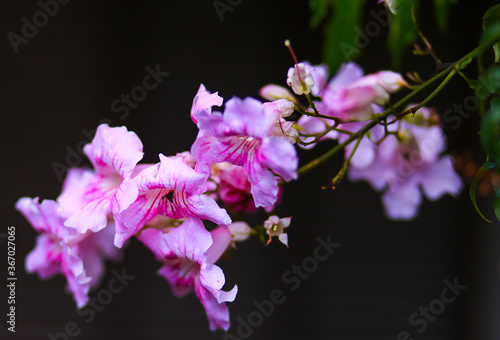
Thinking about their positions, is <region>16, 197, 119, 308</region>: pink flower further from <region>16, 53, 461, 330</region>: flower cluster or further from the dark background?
the dark background

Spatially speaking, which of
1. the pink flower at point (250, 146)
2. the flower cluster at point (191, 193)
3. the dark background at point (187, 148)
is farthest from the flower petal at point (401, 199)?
the dark background at point (187, 148)

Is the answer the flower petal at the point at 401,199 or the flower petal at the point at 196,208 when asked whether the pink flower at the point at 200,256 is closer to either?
the flower petal at the point at 196,208

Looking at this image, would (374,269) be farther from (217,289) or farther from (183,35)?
(217,289)

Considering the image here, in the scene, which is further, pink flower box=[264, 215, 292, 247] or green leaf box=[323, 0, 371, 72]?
pink flower box=[264, 215, 292, 247]

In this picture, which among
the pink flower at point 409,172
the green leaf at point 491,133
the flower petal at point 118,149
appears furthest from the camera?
the pink flower at point 409,172

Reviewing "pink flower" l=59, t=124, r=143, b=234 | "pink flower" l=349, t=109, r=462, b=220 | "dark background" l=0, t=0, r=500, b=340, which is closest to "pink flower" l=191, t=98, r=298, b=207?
"pink flower" l=59, t=124, r=143, b=234

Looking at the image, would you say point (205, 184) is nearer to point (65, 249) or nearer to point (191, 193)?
point (191, 193)

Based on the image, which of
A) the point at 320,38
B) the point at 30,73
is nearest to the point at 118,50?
the point at 30,73

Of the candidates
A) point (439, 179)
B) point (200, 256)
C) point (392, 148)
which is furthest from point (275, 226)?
point (439, 179)
